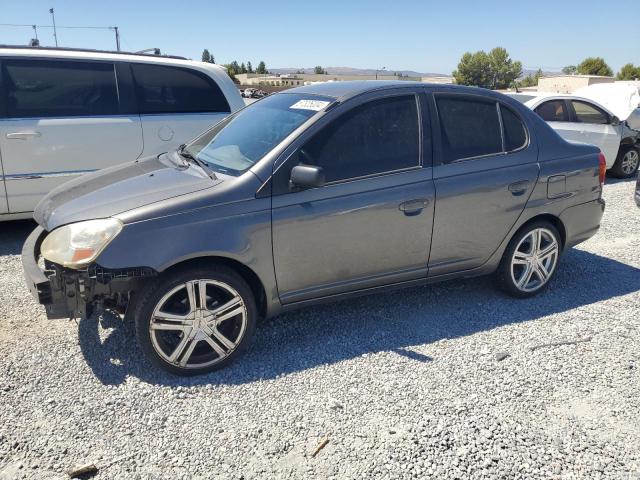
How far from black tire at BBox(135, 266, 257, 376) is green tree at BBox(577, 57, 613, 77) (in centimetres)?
6256

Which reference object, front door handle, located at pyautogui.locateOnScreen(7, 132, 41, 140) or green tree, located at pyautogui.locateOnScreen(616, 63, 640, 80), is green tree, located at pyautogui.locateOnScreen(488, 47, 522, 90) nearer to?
green tree, located at pyautogui.locateOnScreen(616, 63, 640, 80)

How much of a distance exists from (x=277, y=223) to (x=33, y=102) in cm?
363

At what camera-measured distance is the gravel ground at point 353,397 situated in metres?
2.48

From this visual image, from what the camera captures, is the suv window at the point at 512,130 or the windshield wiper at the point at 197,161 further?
the suv window at the point at 512,130

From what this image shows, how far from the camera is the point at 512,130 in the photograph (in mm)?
4027

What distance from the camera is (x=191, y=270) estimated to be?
303cm

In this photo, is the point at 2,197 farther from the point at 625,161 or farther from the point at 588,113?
the point at 625,161

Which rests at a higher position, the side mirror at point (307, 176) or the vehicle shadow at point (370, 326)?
the side mirror at point (307, 176)

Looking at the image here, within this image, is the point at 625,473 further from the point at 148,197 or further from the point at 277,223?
the point at 148,197

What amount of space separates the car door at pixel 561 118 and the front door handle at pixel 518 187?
5.61 metres

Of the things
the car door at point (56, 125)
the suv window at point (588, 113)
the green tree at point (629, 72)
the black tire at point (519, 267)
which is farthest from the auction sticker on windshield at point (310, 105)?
the green tree at point (629, 72)

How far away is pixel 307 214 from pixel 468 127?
4.98 feet

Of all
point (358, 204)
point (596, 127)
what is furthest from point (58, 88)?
point (596, 127)

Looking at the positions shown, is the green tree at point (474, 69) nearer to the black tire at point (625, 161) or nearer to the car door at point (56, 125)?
the black tire at point (625, 161)
